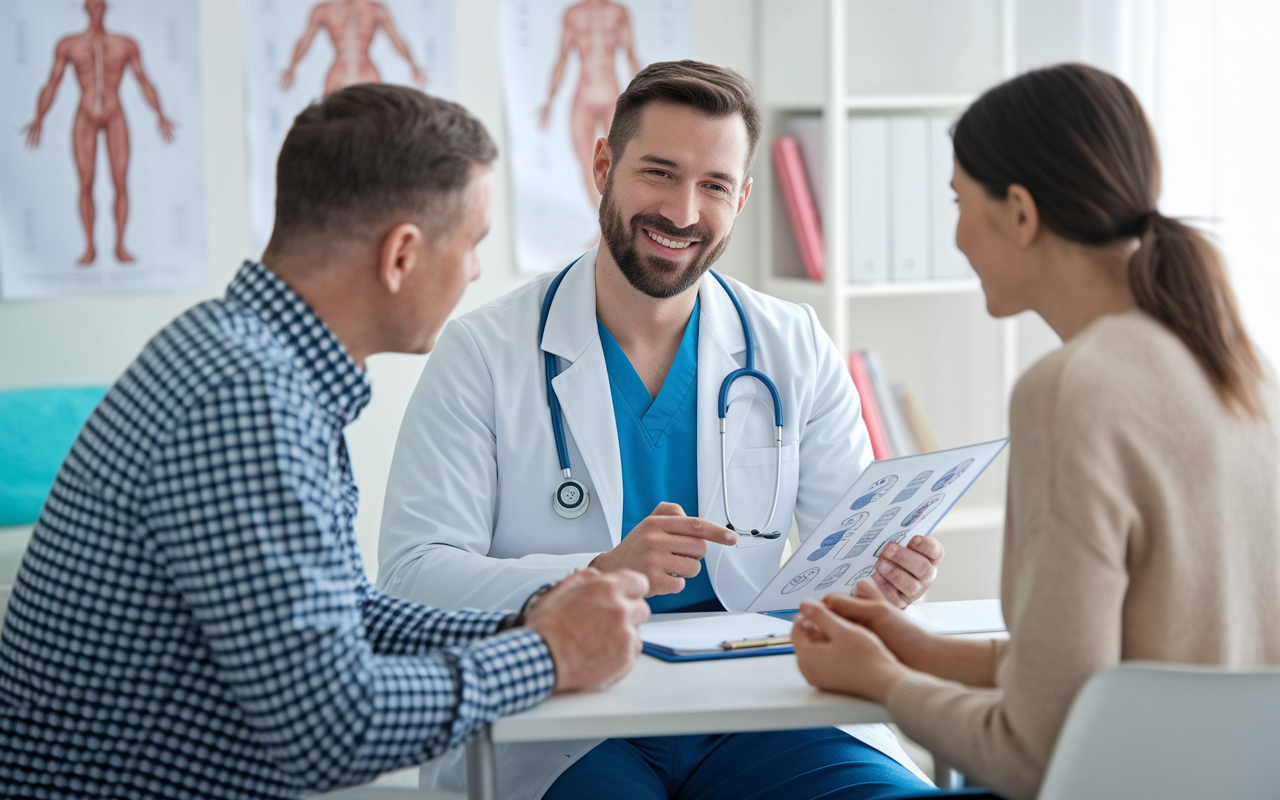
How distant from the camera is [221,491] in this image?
35.7 inches

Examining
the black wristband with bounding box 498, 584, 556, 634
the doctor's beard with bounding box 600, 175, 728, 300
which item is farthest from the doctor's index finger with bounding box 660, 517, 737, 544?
the doctor's beard with bounding box 600, 175, 728, 300

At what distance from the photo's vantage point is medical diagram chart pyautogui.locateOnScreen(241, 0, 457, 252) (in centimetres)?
261

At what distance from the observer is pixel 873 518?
1362 millimetres

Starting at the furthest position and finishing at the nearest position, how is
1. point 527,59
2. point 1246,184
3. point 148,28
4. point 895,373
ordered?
point 895,373 → point 527,59 → point 148,28 → point 1246,184

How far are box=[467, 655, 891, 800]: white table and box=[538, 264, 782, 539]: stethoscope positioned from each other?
0.53 meters

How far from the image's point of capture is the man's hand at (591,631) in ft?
3.50

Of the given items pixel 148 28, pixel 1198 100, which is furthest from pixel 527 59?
pixel 1198 100

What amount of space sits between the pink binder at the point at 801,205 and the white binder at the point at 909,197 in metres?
0.18

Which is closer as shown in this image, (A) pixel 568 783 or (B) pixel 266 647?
(B) pixel 266 647

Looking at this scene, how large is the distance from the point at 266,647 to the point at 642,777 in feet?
2.07

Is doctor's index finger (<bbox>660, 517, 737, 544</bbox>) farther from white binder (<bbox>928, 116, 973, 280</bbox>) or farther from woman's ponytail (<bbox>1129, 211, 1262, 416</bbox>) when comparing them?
white binder (<bbox>928, 116, 973, 280</bbox>)

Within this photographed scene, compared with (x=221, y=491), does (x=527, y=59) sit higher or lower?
higher

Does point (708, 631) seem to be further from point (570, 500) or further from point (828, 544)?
point (570, 500)

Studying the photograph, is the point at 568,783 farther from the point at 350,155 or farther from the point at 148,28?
the point at 148,28
